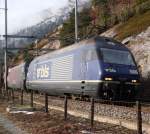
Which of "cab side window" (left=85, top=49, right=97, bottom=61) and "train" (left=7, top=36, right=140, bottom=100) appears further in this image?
"cab side window" (left=85, top=49, right=97, bottom=61)

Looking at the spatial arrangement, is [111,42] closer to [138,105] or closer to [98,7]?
[138,105]

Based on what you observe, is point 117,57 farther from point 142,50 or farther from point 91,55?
point 142,50

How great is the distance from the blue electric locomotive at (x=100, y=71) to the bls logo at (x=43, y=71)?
481 centimetres

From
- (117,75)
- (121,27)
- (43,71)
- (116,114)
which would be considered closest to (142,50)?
(43,71)

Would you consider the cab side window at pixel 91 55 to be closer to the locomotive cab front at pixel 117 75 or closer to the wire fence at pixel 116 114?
the locomotive cab front at pixel 117 75

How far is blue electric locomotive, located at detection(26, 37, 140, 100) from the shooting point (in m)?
23.7

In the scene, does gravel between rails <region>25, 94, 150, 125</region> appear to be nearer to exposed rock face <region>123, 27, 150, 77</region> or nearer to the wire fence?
the wire fence

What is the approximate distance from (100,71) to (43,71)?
1273 cm

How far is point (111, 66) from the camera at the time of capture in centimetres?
2411

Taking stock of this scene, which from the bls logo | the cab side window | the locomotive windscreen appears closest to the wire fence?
the cab side window

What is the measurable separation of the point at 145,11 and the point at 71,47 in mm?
31342

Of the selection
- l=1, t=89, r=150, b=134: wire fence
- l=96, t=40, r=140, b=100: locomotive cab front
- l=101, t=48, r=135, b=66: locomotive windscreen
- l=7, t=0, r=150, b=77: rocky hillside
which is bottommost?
l=1, t=89, r=150, b=134: wire fence

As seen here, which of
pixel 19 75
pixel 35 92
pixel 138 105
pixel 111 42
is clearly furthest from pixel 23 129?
pixel 19 75

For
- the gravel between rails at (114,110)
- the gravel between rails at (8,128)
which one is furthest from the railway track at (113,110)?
the gravel between rails at (8,128)
